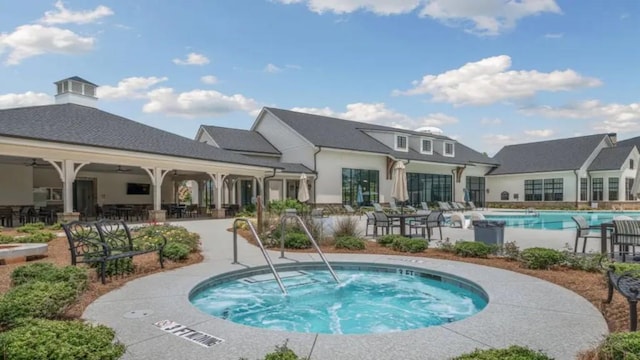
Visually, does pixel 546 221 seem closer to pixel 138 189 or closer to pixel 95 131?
pixel 95 131

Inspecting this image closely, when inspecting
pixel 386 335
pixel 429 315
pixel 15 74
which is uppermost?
pixel 15 74

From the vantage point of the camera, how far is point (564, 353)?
3869 mm

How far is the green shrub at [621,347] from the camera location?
9.85ft

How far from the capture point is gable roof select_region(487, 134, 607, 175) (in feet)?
121

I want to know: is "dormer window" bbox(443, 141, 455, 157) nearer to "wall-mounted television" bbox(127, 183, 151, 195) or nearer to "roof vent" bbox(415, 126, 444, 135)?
"roof vent" bbox(415, 126, 444, 135)

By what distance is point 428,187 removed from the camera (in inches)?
1345

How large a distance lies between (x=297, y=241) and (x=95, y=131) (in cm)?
1313

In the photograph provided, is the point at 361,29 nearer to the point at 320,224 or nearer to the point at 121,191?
the point at 320,224

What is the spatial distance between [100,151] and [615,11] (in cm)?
1969

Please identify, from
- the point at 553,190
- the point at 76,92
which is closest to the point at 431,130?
the point at 553,190

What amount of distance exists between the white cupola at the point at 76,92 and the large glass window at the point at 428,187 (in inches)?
878

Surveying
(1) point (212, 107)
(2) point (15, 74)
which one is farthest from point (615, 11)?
(1) point (212, 107)

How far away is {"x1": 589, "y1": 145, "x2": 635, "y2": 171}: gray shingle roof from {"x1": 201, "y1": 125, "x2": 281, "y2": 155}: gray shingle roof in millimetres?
27858

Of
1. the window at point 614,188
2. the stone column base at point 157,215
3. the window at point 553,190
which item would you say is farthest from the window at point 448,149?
the stone column base at point 157,215
